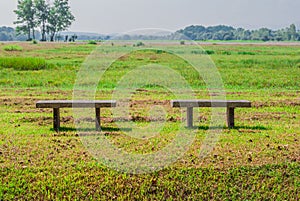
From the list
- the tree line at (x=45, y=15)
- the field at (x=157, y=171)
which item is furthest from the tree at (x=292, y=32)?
the field at (x=157, y=171)

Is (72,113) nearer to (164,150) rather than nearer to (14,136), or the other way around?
(14,136)

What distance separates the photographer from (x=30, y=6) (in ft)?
233

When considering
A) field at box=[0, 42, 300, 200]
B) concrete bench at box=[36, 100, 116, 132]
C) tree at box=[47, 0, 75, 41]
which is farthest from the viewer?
tree at box=[47, 0, 75, 41]

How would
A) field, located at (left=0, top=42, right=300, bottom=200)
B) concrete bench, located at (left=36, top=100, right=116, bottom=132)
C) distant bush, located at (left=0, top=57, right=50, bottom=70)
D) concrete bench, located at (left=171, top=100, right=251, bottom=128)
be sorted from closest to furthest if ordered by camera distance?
1. field, located at (left=0, top=42, right=300, bottom=200)
2. concrete bench, located at (left=36, top=100, right=116, bottom=132)
3. concrete bench, located at (left=171, top=100, right=251, bottom=128)
4. distant bush, located at (left=0, top=57, right=50, bottom=70)

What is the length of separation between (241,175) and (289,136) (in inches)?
76.7

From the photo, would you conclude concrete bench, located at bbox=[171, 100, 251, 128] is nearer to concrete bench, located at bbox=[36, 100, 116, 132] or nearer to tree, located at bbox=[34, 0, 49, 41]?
concrete bench, located at bbox=[36, 100, 116, 132]

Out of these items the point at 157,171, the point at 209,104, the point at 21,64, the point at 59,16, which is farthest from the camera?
the point at 59,16

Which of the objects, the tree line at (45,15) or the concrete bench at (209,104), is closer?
the concrete bench at (209,104)

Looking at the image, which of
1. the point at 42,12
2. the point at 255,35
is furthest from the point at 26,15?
the point at 255,35

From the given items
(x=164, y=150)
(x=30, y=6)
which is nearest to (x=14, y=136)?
(x=164, y=150)

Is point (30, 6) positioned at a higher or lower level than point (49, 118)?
higher

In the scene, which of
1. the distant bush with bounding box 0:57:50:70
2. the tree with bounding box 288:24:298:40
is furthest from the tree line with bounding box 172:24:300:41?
the distant bush with bounding box 0:57:50:70

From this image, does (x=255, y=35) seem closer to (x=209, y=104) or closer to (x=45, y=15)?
(x=45, y=15)

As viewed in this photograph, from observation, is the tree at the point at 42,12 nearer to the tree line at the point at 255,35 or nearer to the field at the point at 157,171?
the tree line at the point at 255,35
